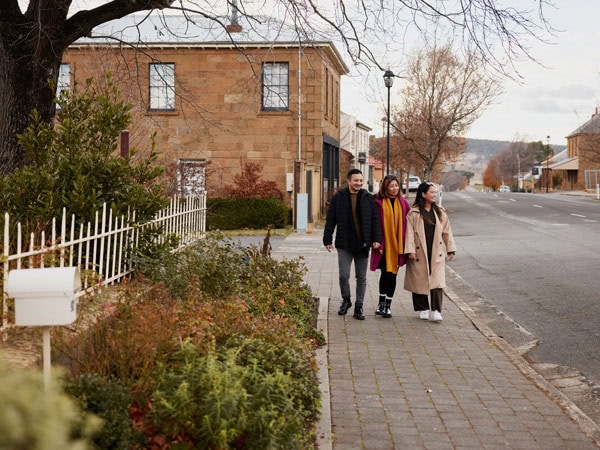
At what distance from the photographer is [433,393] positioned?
22.3 ft

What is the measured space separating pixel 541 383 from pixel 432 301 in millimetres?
3105

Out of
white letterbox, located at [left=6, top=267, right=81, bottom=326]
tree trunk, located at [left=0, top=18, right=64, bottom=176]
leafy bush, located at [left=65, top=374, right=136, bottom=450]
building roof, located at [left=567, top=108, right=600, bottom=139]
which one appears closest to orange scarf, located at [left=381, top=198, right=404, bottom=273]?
tree trunk, located at [left=0, top=18, right=64, bottom=176]

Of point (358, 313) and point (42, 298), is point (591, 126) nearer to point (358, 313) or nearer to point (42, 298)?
point (358, 313)

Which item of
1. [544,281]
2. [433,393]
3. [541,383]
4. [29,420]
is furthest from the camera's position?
[544,281]

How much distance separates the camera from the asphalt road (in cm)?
946

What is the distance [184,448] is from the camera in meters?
4.48

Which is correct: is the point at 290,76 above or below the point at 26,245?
above

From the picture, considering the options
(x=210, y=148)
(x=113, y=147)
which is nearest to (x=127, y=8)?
(x=113, y=147)

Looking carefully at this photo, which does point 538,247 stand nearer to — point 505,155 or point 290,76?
point 290,76

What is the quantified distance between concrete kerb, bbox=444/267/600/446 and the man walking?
1552 mm

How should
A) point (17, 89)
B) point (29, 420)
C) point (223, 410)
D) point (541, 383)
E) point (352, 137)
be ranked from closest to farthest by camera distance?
point (29, 420) → point (223, 410) → point (541, 383) → point (17, 89) → point (352, 137)

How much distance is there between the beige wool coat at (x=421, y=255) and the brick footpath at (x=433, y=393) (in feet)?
1.56

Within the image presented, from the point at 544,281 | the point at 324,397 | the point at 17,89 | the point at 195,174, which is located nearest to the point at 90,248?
the point at 17,89

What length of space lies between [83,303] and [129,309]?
0.37 m
